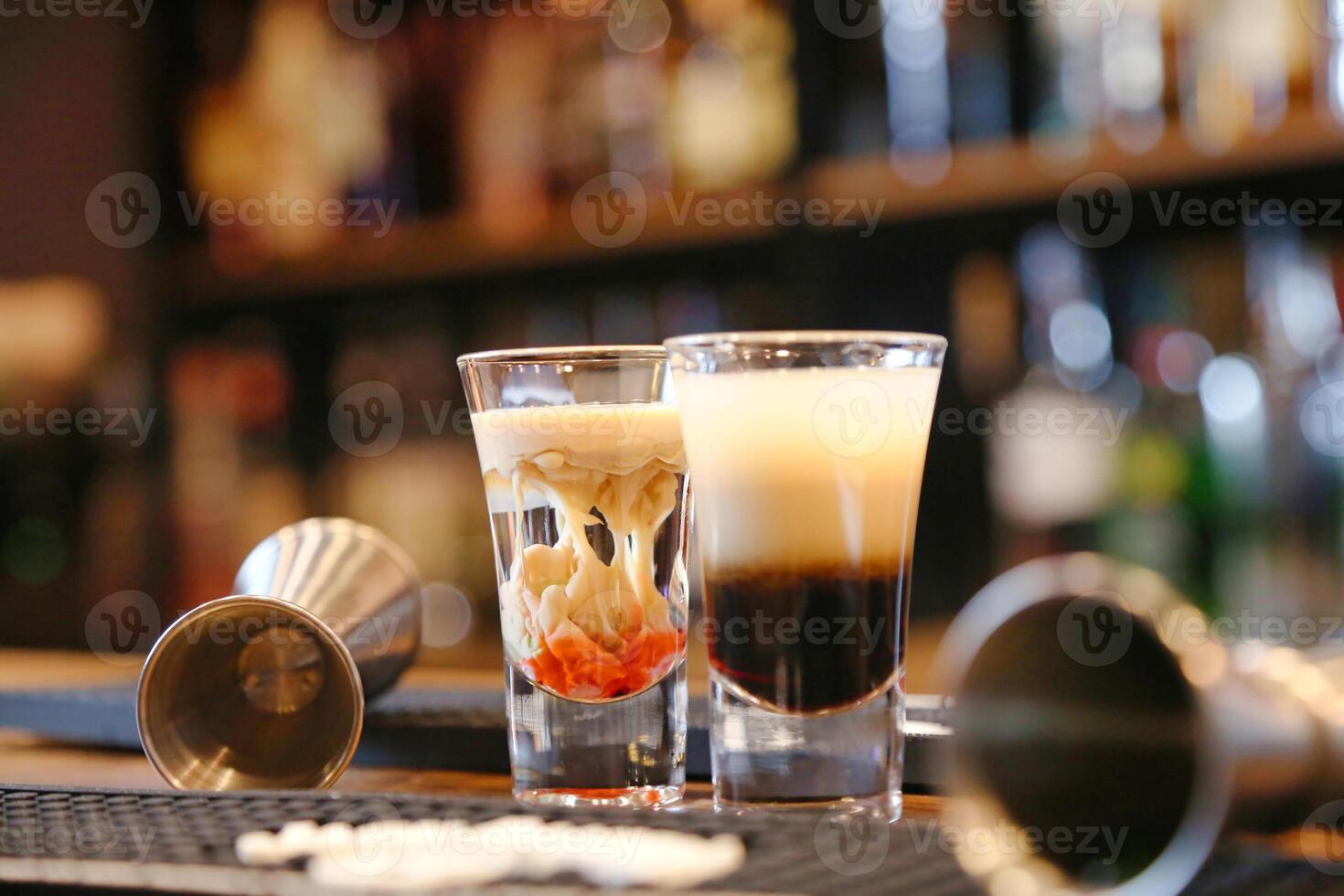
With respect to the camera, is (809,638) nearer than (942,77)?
Yes

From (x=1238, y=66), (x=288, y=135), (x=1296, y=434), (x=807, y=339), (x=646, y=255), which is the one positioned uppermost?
(x=288, y=135)

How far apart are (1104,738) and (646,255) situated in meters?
1.53

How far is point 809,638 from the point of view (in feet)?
2.23

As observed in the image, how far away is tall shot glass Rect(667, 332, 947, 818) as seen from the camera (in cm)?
67

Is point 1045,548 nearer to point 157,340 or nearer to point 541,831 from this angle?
point 541,831

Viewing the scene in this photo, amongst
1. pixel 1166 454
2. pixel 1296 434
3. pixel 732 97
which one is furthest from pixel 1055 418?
pixel 732 97

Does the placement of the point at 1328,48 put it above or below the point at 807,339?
above

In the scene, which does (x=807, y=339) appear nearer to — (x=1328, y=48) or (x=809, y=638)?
(x=809, y=638)

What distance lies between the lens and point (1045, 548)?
1.76m

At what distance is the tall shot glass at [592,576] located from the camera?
29.6 inches

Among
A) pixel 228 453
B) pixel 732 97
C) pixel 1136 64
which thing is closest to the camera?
pixel 1136 64

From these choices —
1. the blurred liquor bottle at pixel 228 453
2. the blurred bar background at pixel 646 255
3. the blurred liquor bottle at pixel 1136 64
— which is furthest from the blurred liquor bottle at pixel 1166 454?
the blurred liquor bottle at pixel 228 453

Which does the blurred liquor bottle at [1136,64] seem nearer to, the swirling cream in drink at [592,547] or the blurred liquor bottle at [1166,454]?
the blurred liquor bottle at [1166,454]

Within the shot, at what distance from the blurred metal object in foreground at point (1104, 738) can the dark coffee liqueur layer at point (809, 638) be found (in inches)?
6.2
